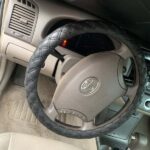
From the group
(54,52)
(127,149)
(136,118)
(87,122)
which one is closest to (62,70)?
(54,52)

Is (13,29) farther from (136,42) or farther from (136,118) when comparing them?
(136,118)

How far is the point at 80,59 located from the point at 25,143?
0.31m

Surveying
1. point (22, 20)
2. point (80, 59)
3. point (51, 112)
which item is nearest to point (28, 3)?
point (22, 20)

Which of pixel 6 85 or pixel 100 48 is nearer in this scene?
pixel 100 48

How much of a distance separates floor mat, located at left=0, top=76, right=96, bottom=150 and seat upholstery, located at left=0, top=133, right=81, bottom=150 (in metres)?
0.34

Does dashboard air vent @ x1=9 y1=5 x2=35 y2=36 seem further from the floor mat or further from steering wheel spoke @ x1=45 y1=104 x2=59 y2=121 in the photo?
the floor mat

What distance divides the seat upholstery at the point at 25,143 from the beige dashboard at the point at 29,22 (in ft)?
0.80

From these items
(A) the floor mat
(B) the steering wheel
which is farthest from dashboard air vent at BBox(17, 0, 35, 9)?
(A) the floor mat

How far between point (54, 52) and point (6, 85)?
2.20ft

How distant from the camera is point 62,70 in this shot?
3.90ft

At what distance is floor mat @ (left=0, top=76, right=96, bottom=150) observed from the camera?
160 cm

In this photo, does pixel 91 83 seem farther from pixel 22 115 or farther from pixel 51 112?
pixel 22 115

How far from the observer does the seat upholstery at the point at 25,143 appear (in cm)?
115

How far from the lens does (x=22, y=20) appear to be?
124cm
